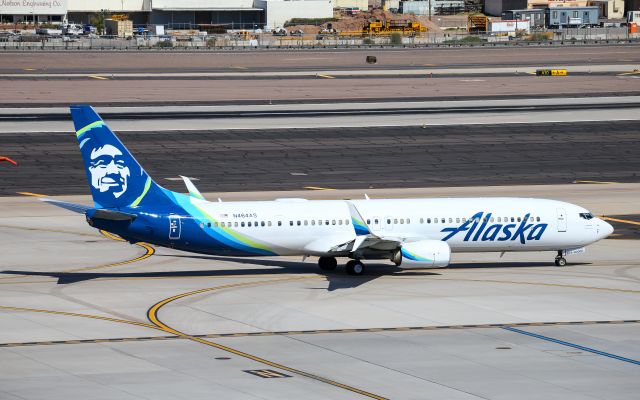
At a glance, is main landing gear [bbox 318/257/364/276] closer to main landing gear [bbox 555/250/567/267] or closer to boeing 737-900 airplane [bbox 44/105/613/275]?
boeing 737-900 airplane [bbox 44/105/613/275]

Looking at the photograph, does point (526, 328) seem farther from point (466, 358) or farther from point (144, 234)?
point (144, 234)

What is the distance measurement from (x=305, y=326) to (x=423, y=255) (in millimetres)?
11645

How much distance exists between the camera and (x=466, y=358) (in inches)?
1754

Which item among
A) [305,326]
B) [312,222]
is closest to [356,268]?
[312,222]

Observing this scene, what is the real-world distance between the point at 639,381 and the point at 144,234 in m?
27.3

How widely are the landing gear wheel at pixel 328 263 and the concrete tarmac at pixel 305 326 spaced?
714 mm

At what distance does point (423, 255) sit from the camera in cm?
5994

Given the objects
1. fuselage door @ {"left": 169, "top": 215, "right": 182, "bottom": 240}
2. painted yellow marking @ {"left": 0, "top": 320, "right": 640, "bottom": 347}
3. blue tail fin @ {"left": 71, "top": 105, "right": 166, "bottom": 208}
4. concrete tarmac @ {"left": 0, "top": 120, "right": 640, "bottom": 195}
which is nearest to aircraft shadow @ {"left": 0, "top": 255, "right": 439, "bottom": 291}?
fuselage door @ {"left": 169, "top": 215, "right": 182, "bottom": 240}

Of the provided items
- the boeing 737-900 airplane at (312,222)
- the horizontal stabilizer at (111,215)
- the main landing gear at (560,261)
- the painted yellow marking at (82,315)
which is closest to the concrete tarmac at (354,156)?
the main landing gear at (560,261)

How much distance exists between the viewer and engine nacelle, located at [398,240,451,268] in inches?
2357

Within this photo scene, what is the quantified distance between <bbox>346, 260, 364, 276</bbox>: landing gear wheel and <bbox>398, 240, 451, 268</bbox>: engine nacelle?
7.79 ft

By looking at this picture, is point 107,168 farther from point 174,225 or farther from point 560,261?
point 560,261

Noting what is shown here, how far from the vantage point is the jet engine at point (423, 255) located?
59875mm

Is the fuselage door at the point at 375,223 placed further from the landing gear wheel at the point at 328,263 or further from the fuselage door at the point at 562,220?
the fuselage door at the point at 562,220
